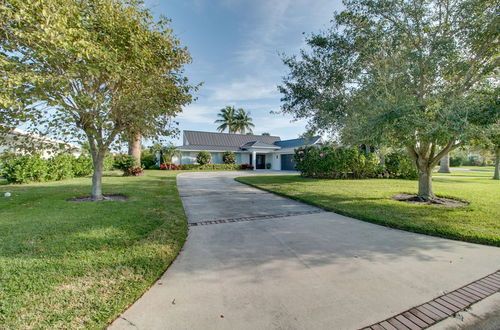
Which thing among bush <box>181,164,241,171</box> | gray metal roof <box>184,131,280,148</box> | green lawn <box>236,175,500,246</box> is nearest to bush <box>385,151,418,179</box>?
green lawn <box>236,175,500,246</box>

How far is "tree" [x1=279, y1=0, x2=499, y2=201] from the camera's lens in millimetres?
5227

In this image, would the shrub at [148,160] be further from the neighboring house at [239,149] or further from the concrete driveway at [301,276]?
the concrete driveway at [301,276]

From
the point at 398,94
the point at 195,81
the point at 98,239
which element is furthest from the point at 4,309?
the point at 398,94

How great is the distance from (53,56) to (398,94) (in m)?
7.86

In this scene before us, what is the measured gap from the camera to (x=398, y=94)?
20.0ft

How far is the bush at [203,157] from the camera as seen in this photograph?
26.6 metres

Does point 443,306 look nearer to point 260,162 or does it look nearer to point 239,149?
point 239,149

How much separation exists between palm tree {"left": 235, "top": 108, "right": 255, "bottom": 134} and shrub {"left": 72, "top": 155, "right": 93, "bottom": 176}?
3126 cm

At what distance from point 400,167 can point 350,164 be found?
3679 mm

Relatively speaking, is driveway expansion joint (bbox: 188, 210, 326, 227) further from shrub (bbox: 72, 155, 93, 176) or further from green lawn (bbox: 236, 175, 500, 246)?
shrub (bbox: 72, 155, 93, 176)

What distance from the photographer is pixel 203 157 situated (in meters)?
26.6

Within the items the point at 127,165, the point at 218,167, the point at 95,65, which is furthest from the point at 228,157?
the point at 95,65

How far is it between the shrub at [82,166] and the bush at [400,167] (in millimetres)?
21291

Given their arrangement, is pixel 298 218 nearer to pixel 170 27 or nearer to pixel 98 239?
pixel 98 239
